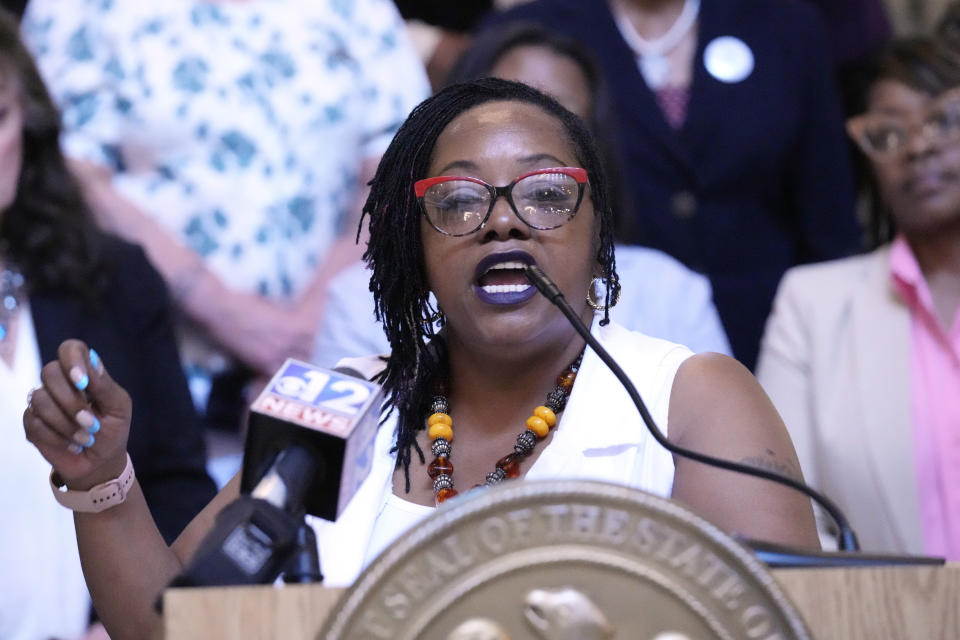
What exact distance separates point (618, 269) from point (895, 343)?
67cm

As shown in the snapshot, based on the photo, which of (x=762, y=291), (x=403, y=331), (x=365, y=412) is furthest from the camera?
(x=762, y=291)

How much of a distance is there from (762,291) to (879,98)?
0.54 meters

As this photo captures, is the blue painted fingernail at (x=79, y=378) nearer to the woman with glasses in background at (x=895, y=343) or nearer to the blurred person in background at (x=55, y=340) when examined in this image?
the blurred person in background at (x=55, y=340)

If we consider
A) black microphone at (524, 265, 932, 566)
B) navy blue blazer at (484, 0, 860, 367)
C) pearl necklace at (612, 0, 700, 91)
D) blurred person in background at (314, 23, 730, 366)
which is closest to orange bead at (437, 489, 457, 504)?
black microphone at (524, 265, 932, 566)

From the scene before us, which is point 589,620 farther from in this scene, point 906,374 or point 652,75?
point 652,75

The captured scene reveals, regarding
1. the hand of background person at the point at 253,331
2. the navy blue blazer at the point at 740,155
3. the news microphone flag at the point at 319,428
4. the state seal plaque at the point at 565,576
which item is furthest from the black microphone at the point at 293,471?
the navy blue blazer at the point at 740,155

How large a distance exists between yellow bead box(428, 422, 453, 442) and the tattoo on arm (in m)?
0.47

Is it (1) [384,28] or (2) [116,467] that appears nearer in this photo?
(2) [116,467]

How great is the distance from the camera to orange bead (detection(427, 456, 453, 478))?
1839 mm

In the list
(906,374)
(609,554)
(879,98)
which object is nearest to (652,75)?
(879,98)

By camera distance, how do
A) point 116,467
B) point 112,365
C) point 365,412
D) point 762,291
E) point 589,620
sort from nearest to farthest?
point 589,620 → point 365,412 → point 116,467 → point 112,365 → point 762,291

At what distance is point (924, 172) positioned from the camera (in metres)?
2.96

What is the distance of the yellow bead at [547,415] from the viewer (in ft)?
5.99

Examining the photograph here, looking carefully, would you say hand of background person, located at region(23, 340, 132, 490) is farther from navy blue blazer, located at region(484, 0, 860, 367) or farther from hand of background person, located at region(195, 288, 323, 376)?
navy blue blazer, located at region(484, 0, 860, 367)
